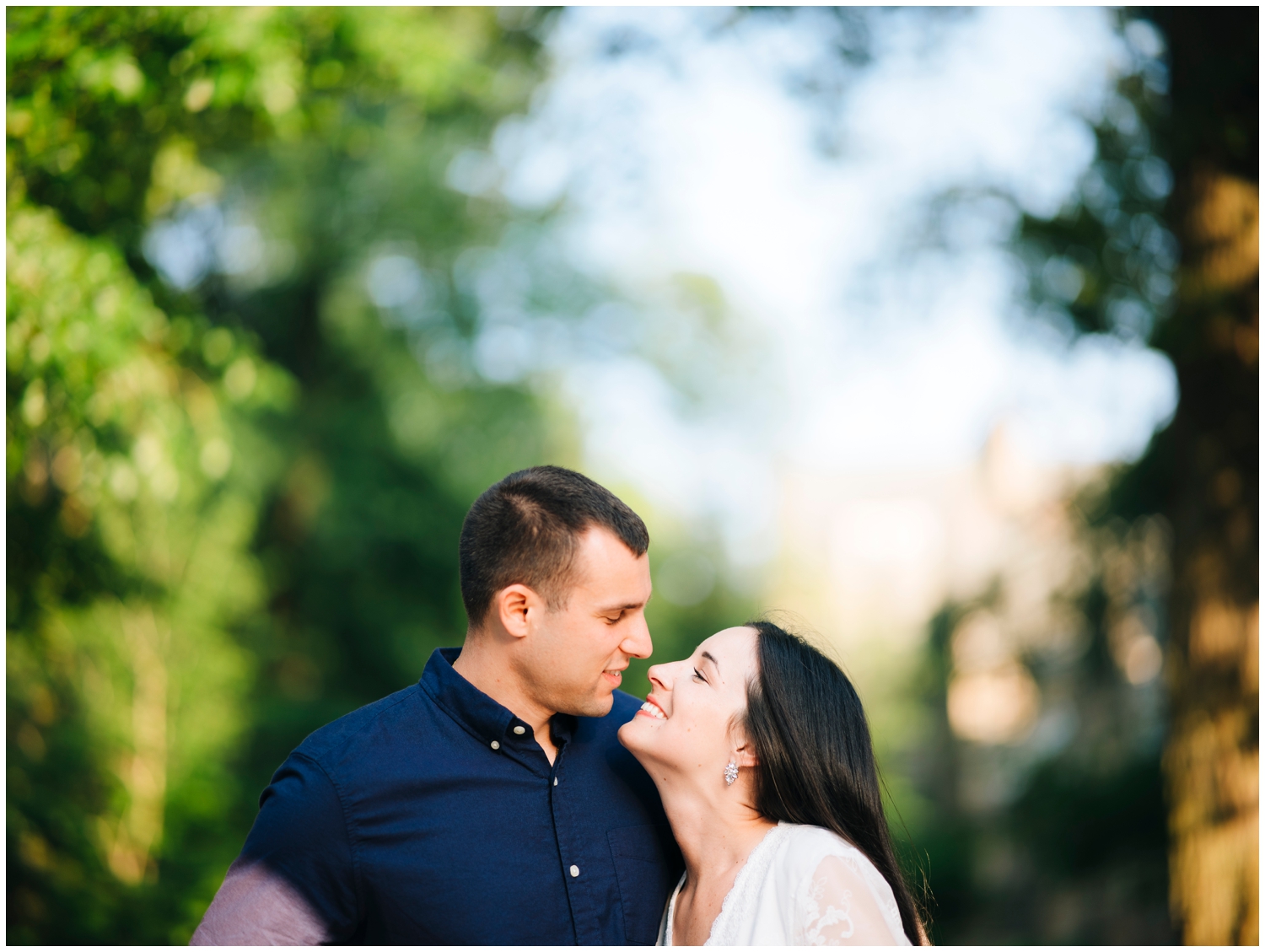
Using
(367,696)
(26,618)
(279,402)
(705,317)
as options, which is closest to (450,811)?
(26,618)

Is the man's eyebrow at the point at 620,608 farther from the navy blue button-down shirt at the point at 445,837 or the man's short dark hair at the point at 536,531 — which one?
the navy blue button-down shirt at the point at 445,837

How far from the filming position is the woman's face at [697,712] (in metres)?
2.22

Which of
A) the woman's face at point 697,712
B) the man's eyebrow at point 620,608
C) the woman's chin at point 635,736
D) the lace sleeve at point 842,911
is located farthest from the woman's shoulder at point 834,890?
the man's eyebrow at point 620,608

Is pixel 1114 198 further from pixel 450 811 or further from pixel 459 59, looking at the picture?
pixel 450 811

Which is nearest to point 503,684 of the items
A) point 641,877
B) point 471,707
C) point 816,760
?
point 471,707

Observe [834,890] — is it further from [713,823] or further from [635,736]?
[635,736]

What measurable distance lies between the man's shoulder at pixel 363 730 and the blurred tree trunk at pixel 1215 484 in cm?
401

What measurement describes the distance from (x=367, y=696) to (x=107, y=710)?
4.26 metres

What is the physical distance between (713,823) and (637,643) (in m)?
0.44

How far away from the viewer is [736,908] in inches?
83.0

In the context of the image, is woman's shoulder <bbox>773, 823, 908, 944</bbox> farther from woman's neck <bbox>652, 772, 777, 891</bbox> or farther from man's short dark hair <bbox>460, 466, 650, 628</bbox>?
man's short dark hair <bbox>460, 466, 650, 628</bbox>

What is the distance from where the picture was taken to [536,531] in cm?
226

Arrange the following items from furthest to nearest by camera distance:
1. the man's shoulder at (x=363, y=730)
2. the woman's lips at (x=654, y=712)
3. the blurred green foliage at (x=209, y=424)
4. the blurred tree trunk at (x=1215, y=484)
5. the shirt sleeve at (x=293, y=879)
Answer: the blurred tree trunk at (x=1215, y=484)
the blurred green foliage at (x=209, y=424)
the woman's lips at (x=654, y=712)
the man's shoulder at (x=363, y=730)
the shirt sleeve at (x=293, y=879)

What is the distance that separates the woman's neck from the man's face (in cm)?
27
